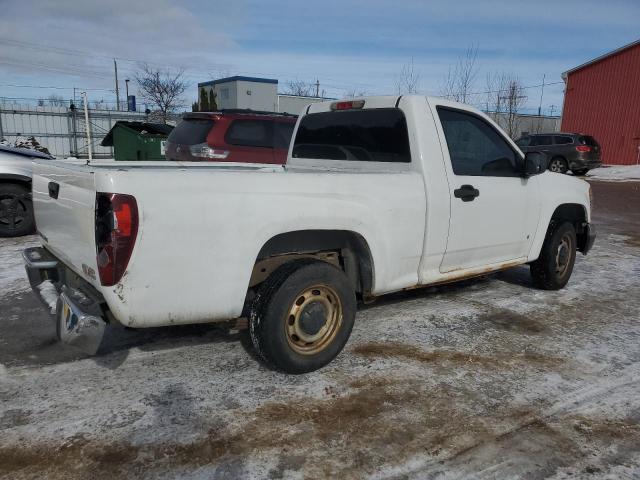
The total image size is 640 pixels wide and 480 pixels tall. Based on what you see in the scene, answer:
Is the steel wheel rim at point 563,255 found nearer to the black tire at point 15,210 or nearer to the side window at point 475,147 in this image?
the side window at point 475,147

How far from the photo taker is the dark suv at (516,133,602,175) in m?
20.3

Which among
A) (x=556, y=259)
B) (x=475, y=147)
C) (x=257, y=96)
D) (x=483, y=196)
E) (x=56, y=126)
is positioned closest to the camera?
(x=483, y=196)

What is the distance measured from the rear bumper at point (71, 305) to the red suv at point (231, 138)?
16.0 feet

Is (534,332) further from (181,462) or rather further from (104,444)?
(104,444)

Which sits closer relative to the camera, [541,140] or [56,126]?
[541,140]

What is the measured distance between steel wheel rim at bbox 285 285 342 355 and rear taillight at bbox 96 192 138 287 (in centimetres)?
103

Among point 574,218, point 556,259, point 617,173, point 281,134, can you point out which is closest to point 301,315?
point 556,259

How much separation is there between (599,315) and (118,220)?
4.22m

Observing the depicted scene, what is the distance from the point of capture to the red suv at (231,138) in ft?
26.7

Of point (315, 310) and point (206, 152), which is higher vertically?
point (206, 152)

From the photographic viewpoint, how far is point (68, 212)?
3008 millimetres

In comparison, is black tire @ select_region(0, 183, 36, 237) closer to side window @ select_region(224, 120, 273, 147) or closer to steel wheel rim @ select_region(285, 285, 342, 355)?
side window @ select_region(224, 120, 273, 147)

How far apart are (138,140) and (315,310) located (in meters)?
11.5

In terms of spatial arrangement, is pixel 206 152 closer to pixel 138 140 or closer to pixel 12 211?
pixel 12 211
